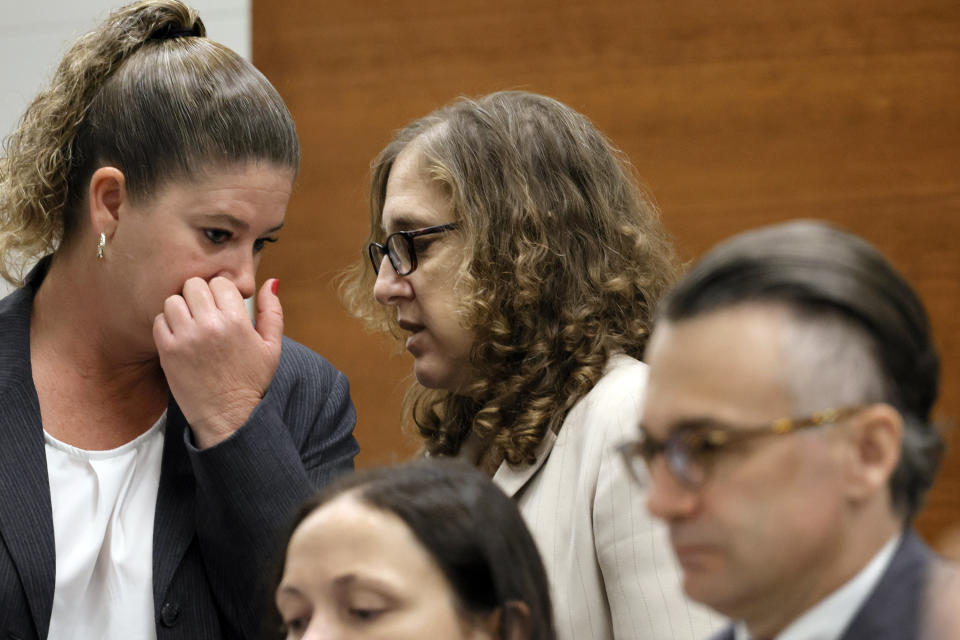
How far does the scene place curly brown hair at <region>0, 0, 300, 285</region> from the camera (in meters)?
1.72

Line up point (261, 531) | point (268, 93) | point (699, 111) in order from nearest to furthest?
point (261, 531), point (268, 93), point (699, 111)

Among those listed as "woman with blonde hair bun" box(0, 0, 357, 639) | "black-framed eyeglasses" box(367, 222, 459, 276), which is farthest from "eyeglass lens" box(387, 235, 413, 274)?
"woman with blonde hair bun" box(0, 0, 357, 639)

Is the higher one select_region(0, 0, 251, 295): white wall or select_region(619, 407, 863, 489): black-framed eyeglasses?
select_region(619, 407, 863, 489): black-framed eyeglasses

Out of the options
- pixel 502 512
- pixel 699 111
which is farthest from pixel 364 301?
pixel 699 111

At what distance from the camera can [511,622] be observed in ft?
3.99

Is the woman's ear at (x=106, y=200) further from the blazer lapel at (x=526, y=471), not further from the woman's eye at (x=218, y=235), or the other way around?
the blazer lapel at (x=526, y=471)

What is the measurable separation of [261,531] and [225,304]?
0.33 m

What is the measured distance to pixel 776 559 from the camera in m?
0.90

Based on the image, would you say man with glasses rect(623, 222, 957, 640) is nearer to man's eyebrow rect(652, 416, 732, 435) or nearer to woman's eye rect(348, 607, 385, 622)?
man's eyebrow rect(652, 416, 732, 435)

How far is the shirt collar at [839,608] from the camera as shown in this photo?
0.90m

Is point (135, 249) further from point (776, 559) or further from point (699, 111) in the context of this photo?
point (699, 111)

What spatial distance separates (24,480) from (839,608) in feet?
3.93

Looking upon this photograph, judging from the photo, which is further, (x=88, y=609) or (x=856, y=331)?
(x=88, y=609)

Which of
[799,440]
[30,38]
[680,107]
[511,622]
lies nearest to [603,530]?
[511,622]
